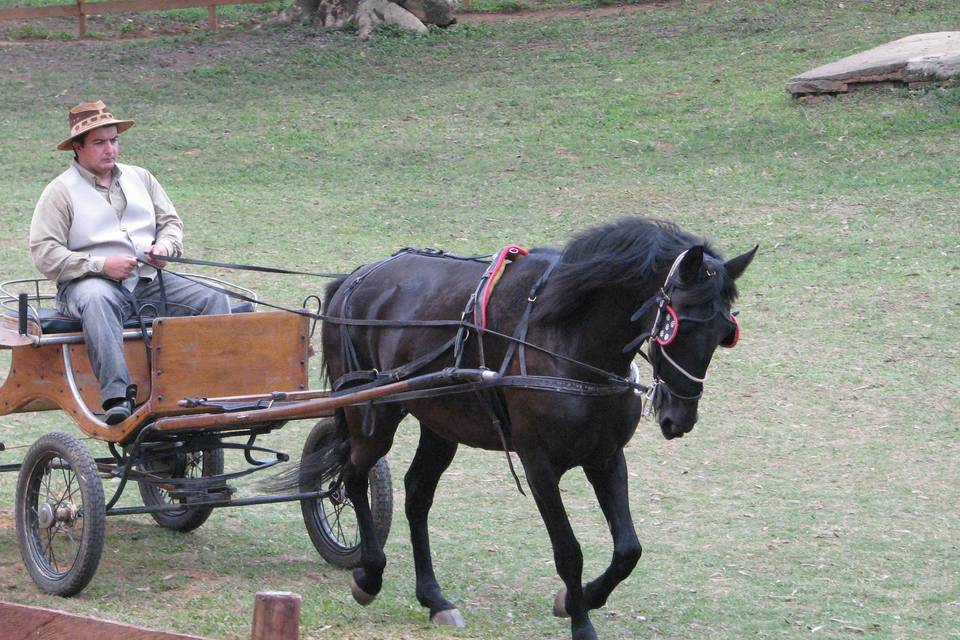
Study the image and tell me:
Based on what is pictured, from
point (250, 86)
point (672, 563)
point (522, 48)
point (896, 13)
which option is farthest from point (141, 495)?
point (896, 13)

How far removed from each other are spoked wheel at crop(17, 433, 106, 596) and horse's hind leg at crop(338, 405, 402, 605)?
3.77 ft

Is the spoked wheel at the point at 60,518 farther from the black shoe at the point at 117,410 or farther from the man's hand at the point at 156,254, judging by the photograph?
the man's hand at the point at 156,254

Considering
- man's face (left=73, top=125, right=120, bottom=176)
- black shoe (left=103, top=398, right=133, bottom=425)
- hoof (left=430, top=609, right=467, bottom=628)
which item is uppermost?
man's face (left=73, top=125, right=120, bottom=176)

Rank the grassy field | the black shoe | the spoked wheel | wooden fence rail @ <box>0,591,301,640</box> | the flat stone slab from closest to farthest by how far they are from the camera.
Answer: wooden fence rail @ <box>0,591,301,640</box> < the spoked wheel < the black shoe < the grassy field < the flat stone slab

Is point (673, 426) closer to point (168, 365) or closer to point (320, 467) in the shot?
point (320, 467)

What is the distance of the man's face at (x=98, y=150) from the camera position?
6.02m

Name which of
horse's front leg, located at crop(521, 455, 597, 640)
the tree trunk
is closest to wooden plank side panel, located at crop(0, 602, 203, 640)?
horse's front leg, located at crop(521, 455, 597, 640)

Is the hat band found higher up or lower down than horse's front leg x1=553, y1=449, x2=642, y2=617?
higher up

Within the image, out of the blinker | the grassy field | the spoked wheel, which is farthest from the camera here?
the grassy field

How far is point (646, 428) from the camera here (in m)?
8.66

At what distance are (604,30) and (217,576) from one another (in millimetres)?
17374

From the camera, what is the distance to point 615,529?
16.6 feet

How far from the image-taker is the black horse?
15.1 feet

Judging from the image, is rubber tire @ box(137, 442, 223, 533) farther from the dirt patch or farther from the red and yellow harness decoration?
the dirt patch
